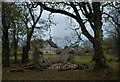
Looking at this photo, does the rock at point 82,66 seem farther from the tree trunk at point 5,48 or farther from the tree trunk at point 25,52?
the tree trunk at point 5,48

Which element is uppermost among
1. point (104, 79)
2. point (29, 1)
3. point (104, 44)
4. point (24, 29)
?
point (29, 1)

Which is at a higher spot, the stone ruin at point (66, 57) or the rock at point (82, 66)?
the stone ruin at point (66, 57)

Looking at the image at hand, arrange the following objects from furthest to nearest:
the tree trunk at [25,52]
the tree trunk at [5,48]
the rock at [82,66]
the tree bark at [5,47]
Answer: the tree trunk at [25,52] → the tree trunk at [5,48] → the tree bark at [5,47] → the rock at [82,66]

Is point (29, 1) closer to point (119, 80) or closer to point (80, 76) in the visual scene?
point (80, 76)

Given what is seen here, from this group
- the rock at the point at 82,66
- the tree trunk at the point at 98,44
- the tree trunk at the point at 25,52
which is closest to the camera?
the tree trunk at the point at 98,44

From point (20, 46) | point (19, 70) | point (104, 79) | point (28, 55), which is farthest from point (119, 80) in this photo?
point (20, 46)

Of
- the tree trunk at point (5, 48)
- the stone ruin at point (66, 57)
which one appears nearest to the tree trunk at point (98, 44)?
the stone ruin at point (66, 57)

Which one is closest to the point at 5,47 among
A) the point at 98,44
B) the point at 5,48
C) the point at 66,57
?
the point at 5,48

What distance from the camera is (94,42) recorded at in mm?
9148

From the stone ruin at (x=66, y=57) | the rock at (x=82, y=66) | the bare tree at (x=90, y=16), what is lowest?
the rock at (x=82, y=66)

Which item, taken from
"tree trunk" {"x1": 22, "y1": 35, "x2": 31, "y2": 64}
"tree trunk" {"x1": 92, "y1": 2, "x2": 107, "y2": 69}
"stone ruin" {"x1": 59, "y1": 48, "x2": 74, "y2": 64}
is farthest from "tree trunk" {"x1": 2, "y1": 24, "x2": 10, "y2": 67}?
"tree trunk" {"x1": 92, "y1": 2, "x2": 107, "y2": 69}

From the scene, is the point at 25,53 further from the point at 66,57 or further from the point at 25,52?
the point at 66,57

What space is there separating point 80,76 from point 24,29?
509 centimetres

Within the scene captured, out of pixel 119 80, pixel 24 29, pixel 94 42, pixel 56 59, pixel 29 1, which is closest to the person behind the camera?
pixel 119 80
